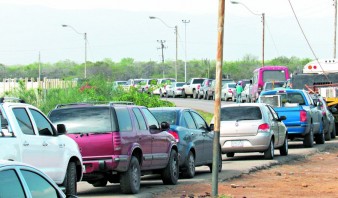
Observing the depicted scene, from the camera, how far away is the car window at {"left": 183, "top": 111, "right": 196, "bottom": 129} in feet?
70.4

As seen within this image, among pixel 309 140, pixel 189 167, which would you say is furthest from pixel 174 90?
pixel 189 167

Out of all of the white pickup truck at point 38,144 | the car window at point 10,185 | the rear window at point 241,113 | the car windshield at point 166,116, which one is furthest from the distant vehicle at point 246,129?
the car window at point 10,185

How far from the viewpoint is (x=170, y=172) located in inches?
775

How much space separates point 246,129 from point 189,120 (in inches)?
203

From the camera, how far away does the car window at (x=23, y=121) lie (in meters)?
14.4

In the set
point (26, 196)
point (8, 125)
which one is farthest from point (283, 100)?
point (26, 196)

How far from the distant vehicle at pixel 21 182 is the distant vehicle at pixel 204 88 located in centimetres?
6840

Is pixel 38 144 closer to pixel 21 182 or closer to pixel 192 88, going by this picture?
pixel 21 182

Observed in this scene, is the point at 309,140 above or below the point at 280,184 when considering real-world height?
above

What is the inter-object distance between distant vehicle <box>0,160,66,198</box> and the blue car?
1237cm

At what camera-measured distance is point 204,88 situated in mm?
77938

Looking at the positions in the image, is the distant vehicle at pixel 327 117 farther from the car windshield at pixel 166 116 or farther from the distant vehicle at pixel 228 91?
the distant vehicle at pixel 228 91

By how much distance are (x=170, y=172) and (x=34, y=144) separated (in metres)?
5.47

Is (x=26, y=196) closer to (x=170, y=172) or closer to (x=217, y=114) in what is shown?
(x=217, y=114)
